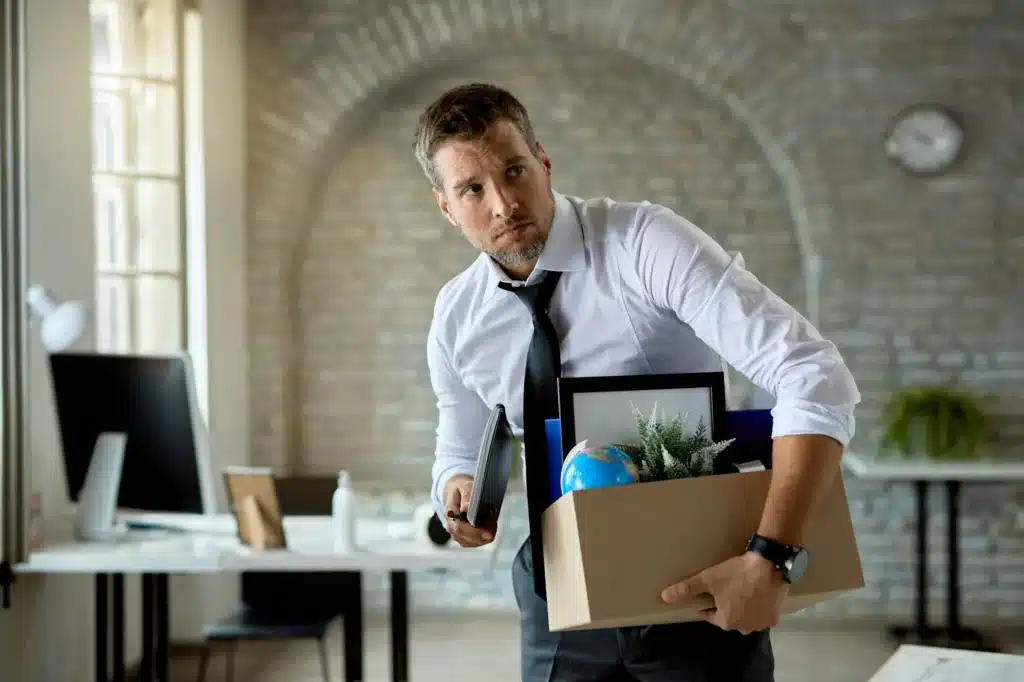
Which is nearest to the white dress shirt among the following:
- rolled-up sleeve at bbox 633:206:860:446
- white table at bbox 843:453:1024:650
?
rolled-up sleeve at bbox 633:206:860:446

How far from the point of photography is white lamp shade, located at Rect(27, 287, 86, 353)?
344cm

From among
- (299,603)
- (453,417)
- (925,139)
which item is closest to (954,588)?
(925,139)

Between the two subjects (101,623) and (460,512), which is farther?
(101,623)

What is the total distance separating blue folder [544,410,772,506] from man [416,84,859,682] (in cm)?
3

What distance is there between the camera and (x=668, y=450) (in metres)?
1.45

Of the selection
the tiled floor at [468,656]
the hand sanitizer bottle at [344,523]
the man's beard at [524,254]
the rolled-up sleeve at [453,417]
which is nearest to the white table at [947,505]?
the tiled floor at [468,656]

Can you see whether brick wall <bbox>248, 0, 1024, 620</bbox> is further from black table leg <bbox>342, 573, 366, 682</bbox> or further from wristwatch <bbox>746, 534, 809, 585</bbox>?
wristwatch <bbox>746, 534, 809, 585</bbox>

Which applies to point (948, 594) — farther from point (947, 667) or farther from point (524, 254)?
point (524, 254)

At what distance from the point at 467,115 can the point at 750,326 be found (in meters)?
0.50

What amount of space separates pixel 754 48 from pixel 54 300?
3054mm

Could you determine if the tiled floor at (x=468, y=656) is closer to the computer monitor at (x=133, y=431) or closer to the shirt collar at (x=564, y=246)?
the computer monitor at (x=133, y=431)

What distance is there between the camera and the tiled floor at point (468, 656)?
450 cm

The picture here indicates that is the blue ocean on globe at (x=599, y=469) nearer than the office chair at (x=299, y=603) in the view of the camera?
Yes

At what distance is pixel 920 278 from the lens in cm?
513
